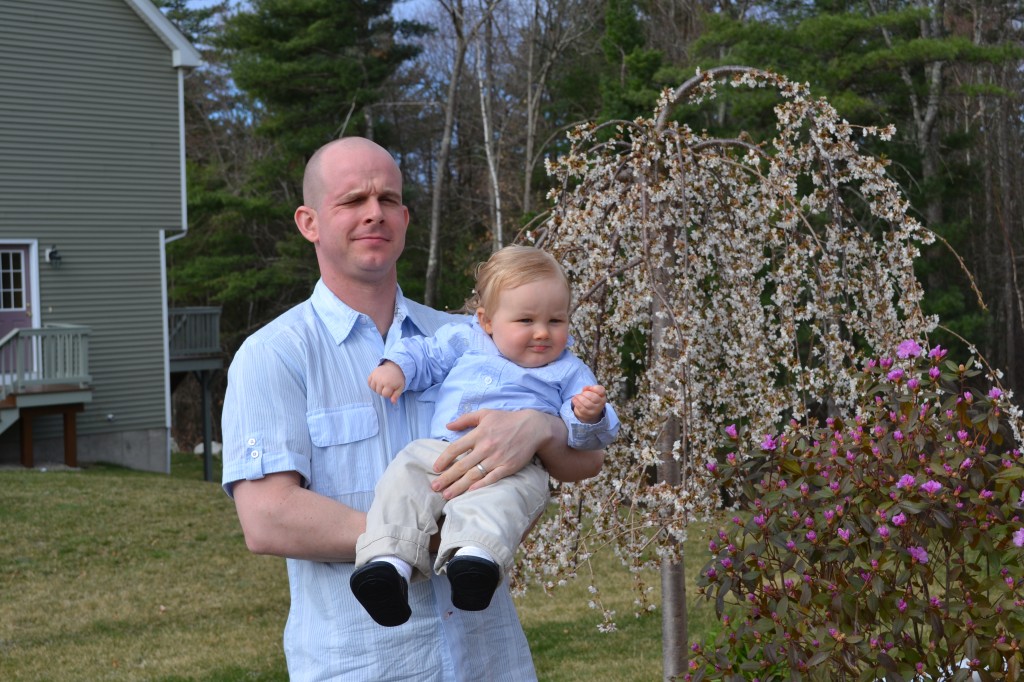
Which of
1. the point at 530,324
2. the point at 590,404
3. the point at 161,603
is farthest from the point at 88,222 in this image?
the point at 590,404

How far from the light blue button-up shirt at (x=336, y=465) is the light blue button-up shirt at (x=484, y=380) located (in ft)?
0.32

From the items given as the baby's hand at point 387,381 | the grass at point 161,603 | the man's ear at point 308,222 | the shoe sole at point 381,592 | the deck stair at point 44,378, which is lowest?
the grass at point 161,603

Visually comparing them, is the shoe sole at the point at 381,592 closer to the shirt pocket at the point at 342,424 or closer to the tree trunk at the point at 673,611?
the shirt pocket at the point at 342,424

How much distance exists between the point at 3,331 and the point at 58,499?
6.87 metres

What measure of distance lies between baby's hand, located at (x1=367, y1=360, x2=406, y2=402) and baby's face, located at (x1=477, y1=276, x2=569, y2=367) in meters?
0.38

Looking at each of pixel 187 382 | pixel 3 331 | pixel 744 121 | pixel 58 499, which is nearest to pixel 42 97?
pixel 3 331

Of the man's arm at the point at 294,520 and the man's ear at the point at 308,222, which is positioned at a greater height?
the man's ear at the point at 308,222

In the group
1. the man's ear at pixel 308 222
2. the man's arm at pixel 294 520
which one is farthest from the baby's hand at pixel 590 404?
the man's ear at pixel 308 222

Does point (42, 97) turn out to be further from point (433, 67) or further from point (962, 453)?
point (962, 453)

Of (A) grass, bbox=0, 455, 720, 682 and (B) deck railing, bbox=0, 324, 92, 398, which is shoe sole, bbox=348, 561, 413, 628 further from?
(B) deck railing, bbox=0, 324, 92, 398

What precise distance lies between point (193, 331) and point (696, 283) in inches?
749

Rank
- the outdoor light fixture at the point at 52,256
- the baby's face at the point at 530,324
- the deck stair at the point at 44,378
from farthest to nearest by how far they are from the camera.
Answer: the outdoor light fixture at the point at 52,256, the deck stair at the point at 44,378, the baby's face at the point at 530,324

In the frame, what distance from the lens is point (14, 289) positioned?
61.4 ft

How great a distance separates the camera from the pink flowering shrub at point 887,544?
3682 mm
